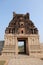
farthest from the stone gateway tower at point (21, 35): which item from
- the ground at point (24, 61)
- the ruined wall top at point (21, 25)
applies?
the ground at point (24, 61)

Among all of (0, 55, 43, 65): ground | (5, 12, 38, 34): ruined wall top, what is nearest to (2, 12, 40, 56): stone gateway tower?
(5, 12, 38, 34): ruined wall top

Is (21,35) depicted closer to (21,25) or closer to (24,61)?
(21,25)

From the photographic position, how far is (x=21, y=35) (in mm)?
25703

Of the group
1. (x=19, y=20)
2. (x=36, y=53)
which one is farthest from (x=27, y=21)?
(x=36, y=53)

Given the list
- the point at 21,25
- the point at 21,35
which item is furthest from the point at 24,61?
the point at 21,25

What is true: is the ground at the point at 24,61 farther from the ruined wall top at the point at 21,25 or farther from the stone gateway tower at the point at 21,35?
the ruined wall top at the point at 21,25

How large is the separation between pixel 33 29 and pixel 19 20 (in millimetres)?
3679

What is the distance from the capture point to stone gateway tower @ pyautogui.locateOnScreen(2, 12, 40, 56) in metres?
24.1

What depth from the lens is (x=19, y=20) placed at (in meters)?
27.6

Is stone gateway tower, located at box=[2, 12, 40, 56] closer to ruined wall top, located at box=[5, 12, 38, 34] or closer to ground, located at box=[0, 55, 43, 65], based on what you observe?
→ ruined wall top, located at box=[5, 12, 38, 34]

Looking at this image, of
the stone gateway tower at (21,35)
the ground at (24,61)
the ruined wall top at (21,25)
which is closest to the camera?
the ground at (24,61)

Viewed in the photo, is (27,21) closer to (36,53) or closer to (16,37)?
(16,37)

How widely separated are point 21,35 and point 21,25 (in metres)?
2.52

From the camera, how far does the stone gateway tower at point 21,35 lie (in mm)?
24106
